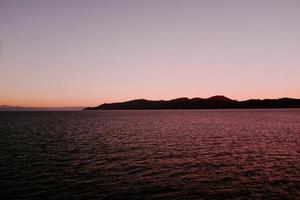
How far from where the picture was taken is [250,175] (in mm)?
32781

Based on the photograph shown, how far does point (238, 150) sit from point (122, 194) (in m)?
29.9

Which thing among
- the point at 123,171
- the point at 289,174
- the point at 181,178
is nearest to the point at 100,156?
the point at 123,171

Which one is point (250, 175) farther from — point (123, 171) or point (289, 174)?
point (123, 171)

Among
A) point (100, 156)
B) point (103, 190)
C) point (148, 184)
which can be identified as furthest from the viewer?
point (100, 156)

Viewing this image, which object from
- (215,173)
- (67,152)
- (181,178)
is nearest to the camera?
(181,178)

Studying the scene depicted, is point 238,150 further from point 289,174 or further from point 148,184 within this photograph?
point 148,184

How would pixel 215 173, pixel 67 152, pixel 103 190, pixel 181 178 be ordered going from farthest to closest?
pixel 67 152
pixel 215 173
pixel 181 178
pixel 103 190

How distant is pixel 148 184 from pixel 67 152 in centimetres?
2362

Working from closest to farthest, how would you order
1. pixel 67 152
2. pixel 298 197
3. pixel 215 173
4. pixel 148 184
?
pixel 298 197, pixel 148 184, pixel 215 173, pixel 67 152

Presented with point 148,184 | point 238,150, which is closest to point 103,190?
point 148,184

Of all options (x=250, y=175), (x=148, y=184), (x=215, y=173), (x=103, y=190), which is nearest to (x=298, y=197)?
(x=250, y=175)

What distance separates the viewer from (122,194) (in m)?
26.2

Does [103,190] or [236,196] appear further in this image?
[103,190]

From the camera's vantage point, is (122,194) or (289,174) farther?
(289,174)
